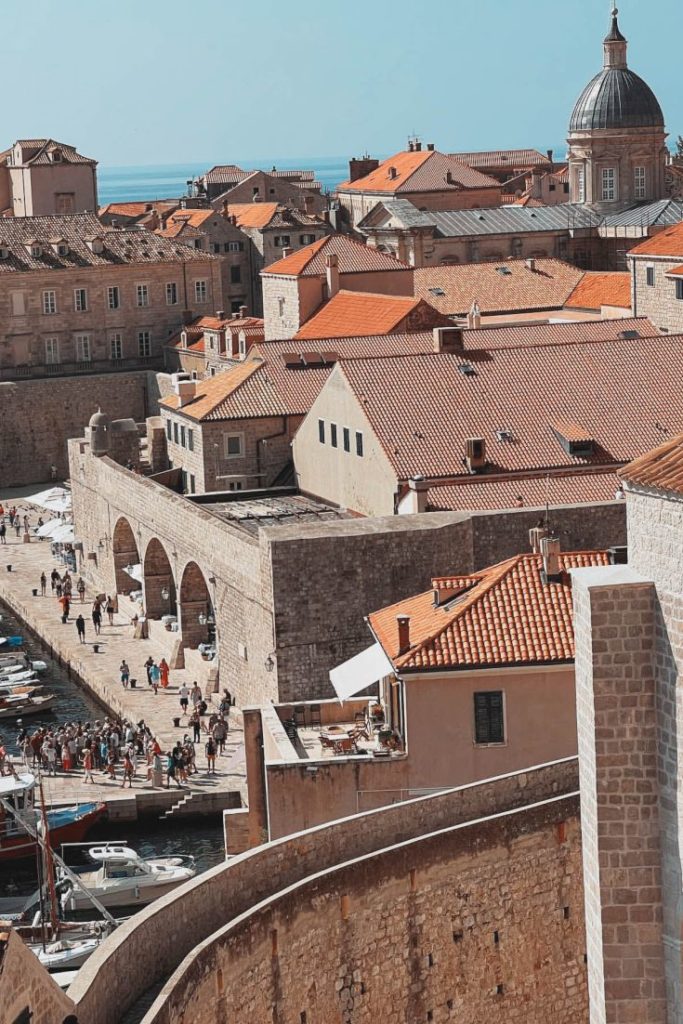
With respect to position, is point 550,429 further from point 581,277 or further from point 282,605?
point 581,277

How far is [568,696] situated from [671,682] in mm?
8779

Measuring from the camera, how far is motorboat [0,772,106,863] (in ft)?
101

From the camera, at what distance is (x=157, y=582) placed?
139ft

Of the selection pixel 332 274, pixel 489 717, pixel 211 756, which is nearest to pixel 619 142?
pixel 332 274

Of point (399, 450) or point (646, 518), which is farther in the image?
point (399, 450)

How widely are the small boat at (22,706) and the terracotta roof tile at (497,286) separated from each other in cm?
2621

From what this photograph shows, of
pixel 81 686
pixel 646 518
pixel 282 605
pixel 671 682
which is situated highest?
pixel 646 518

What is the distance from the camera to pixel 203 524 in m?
37.0

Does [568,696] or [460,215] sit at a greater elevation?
[460,215]

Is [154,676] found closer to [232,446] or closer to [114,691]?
[114,691]

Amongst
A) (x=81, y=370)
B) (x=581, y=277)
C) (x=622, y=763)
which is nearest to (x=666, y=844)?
(x=622, y=763)

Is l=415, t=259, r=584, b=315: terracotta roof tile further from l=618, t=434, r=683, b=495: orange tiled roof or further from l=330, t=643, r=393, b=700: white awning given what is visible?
l=618, t=434, r=683, b=495: orange tiled roof

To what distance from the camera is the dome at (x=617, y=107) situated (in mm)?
79062

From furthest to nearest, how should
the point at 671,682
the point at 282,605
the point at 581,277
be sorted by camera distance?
the point at 581,277
the point at 282,605
the point at 671,682
